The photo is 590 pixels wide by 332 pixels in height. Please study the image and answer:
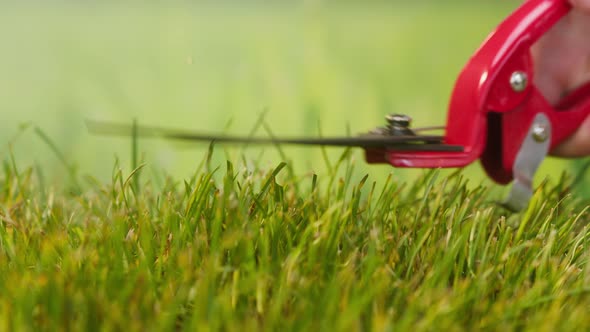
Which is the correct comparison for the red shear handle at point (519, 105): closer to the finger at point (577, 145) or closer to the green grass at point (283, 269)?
the finger at point (577, 145)

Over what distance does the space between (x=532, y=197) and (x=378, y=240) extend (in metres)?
0.34

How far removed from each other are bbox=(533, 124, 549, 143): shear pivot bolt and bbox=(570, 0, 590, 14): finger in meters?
0.26

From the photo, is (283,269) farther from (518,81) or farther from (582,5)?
(582,5)

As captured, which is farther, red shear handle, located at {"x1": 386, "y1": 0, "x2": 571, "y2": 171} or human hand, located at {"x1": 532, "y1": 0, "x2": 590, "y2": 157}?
human hand, located at {"x1": 532, "y1": 0, "x2": 590, "y2": 157}

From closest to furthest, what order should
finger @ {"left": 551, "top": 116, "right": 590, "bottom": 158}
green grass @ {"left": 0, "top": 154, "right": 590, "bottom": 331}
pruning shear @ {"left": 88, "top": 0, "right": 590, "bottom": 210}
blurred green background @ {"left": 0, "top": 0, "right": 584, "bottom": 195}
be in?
green grass @ {"left": 0, "top": 154, "right": 590, "bottom": 331} < pruning shear @ {"left": 88, "top": 0, "right": 590, "bottom": 210} < finger @ {"left": 551, "top": 116, "right": 590, "bottom": 158} < blurred green background @ {"left": 0, "top": 0, "right": 584, "bottom": 195}

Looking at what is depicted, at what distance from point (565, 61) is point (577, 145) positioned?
0.66 ft

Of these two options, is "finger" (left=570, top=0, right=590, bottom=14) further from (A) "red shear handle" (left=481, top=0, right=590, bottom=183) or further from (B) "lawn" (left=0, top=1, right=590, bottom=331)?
(B) "lawn" (left=0, top=1, right=590, bottom=331)

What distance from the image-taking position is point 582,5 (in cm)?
173

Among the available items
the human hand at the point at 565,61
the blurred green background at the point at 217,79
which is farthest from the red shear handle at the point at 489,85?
the blurred green background at the point at 217,79

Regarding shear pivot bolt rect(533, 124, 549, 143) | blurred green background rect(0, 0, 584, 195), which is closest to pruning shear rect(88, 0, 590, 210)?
shear pivot bolt rect(533, 124, 549, 143)

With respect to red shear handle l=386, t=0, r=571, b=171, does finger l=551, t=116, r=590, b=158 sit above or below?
below

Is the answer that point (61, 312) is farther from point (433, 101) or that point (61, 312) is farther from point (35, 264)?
point (433, 101)

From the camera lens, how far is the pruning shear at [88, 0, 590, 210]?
1.67m

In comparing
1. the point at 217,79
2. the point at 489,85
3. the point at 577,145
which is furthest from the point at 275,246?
the point at 217,79
